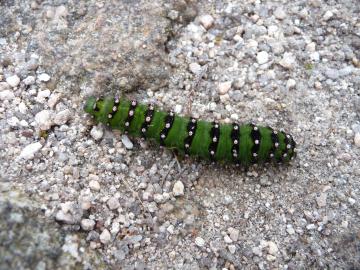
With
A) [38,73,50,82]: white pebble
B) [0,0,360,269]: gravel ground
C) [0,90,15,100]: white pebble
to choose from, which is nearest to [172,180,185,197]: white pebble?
[0,0,360,269]: gravel ground

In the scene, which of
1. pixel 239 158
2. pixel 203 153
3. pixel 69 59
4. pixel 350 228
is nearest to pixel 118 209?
pixel 203 153

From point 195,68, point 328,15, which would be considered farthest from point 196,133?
point 328,15

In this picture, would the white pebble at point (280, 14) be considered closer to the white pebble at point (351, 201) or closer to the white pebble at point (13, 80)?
the white pebble at point (351, 201)

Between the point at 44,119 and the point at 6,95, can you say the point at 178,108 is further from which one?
the point at 6,95

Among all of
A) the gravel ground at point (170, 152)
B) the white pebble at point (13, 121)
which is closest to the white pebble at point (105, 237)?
the gravel ground at point (170, 152)

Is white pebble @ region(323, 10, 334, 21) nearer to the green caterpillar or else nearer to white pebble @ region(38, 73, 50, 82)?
→ the green caterpillar

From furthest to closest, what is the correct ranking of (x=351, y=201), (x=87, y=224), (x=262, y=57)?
(x=262, y=57) < (x=351, y=201) < (x=87, y=224)
